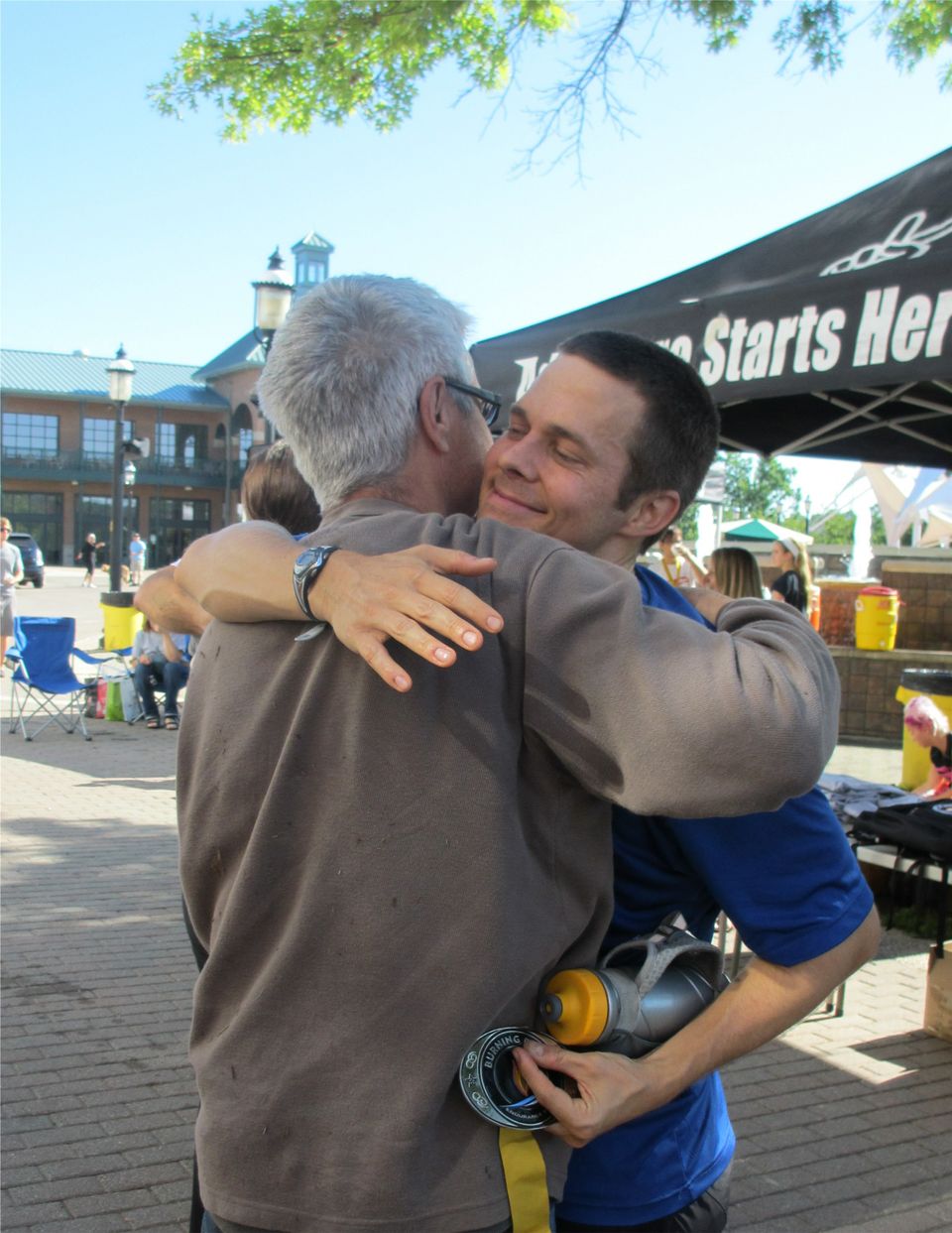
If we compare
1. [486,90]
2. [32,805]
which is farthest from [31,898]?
[486,90]

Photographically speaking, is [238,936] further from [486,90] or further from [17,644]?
[17,644]

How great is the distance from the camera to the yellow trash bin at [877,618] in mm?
12680

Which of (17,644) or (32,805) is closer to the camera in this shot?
(32,805)

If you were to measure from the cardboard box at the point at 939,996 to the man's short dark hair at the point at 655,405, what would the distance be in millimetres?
4152

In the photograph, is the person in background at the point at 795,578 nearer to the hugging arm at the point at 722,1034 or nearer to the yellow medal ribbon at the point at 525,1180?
the hugging arm at the point at 722,1034

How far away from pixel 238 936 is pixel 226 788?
0.59ft

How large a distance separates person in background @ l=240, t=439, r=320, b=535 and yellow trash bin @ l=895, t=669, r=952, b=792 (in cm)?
521

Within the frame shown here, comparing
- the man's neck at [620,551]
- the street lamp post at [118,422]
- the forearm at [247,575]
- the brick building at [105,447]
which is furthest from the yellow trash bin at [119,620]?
the brick building at [105,447]

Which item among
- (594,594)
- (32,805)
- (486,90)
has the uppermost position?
(486,90)

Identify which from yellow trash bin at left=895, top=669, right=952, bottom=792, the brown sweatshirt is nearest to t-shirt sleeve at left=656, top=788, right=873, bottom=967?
the brown sweatshirt

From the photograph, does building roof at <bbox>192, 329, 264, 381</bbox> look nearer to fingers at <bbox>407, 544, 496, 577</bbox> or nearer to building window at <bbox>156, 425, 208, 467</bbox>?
building window at <bbox>156, 425, 208, 467</bbox>

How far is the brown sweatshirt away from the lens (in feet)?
4.20

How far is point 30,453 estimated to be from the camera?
69938mm

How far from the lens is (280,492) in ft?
12.2
